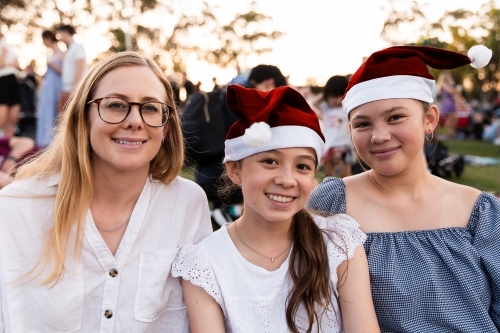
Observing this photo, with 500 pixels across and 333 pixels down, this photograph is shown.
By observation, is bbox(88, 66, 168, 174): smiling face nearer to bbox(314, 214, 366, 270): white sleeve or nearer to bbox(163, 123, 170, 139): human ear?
bbox(163, 123, 170, 139): human ear

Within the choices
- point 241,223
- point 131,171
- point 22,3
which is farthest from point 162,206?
point 22,3

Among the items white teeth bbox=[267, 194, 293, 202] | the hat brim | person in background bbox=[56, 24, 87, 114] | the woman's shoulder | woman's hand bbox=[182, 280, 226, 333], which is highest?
person in background bbox=[56, 24, 87, 114]

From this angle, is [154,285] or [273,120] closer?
[273,120]

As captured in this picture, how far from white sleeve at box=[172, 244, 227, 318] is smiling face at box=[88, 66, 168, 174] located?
46 cm

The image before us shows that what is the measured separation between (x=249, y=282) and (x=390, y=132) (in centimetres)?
89

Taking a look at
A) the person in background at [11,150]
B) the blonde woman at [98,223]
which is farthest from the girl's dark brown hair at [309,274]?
the person in background at [11,150]

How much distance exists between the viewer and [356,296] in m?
2.10

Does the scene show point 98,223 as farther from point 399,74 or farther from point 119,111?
point 399,74

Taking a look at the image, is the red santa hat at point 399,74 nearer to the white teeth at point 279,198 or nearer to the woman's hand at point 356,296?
the white teeth at point 279,198

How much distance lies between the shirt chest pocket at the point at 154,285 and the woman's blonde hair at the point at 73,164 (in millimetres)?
295

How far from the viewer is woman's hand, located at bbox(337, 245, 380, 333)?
208 centimetres

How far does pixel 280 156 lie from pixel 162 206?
2.10 ft

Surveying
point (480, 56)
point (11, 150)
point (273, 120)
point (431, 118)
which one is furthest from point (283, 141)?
point (11, 150)

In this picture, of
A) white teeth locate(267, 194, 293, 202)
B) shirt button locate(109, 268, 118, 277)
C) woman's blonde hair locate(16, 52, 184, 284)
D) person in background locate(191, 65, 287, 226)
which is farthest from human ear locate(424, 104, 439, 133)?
person in background locate(191, 65, 287, 226)
